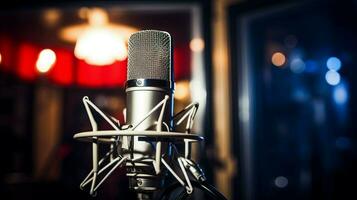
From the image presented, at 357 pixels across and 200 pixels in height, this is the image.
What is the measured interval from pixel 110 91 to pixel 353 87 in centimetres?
323

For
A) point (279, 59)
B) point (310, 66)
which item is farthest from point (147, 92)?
point (310, 66)

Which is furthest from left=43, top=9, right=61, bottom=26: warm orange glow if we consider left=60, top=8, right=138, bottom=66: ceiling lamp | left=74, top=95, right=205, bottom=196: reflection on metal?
left=74, top=95, right=205, bottom=196: reflection on metal

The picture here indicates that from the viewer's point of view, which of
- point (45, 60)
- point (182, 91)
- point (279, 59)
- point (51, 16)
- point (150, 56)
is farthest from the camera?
point (279, 59)

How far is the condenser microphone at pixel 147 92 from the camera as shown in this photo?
2.37 ft

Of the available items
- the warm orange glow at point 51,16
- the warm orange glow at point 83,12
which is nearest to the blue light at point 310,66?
the warm orange glow at point 83,12

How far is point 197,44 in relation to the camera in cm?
285

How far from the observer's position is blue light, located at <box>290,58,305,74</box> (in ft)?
16.7

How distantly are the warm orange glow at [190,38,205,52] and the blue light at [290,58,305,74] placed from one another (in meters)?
2.66

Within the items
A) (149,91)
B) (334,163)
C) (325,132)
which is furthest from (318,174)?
(149,91)

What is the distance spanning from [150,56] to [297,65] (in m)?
4.70

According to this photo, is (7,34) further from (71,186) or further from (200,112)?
(200,112)

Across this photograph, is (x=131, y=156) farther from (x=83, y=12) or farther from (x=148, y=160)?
(x=83, y=12)

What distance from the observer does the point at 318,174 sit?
14.3 ft

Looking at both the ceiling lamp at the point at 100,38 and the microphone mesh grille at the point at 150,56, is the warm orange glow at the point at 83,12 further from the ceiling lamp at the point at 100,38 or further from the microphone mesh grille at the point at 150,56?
the microphone mesh grille at the point at 150,56
